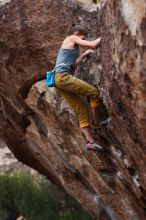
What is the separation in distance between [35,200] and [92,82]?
16229 millimetres

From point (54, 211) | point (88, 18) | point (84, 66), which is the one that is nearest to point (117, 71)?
point (84, 66)

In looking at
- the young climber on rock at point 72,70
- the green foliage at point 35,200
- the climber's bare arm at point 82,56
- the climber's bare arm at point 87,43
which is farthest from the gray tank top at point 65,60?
the green foliage at point 35,200

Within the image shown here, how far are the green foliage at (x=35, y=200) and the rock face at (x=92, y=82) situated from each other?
877 cm

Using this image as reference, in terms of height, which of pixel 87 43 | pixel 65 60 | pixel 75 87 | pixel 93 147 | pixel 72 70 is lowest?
pixel 93 147

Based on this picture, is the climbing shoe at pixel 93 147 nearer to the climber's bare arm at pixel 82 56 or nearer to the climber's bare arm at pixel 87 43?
the climber's bare arm at pixel 82 56

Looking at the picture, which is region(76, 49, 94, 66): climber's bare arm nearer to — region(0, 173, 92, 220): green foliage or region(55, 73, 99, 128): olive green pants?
region(55, 73, 99, 128): olive green pants

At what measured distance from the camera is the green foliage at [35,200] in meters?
23.6

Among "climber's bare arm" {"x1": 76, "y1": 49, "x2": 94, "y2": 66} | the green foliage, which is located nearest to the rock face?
"climber's bare arm" {"x1": 76, "y1": 49, "x2": 94, "y2": 66}

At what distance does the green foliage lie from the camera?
23625 millimetres

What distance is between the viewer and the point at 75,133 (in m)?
11.3

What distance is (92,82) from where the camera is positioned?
9.50 m

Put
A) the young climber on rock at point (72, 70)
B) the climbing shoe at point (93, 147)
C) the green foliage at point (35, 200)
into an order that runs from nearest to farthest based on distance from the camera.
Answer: the young climber on rock at point (72, 70)
the climbing shoe at point (93, 147)
the green foliage at point (35, 200)

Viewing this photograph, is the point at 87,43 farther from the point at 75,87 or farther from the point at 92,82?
the point at 92,82

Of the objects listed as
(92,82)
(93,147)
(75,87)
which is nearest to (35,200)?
(93,147)
